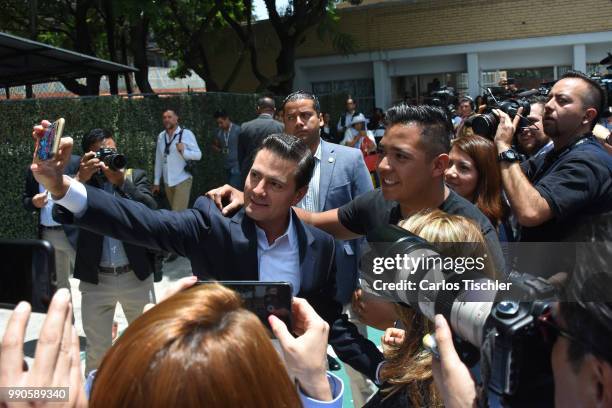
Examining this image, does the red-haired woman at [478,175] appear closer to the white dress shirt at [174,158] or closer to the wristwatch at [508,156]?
the wristwatch at [508,156]

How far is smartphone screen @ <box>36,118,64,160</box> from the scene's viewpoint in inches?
77.9

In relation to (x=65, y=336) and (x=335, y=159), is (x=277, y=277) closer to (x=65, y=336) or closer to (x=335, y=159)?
(x=65, y=336)

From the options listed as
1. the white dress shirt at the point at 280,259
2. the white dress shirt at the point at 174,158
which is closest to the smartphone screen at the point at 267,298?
the white dress shirt at the point at 280,259

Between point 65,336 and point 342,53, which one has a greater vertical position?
point 342,53

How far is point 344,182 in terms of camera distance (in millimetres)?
3861

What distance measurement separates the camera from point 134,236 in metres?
2.19

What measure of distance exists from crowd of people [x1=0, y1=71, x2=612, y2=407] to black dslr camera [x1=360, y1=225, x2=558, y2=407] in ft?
0.16

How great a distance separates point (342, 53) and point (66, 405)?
18.8 meters

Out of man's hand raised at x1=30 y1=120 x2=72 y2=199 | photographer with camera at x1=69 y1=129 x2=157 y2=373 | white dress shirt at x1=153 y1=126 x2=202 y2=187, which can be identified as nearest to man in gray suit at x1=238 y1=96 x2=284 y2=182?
white dress shirt at x1=153 y1=126 x2=202 y2=187

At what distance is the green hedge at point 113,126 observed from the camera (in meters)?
6.74

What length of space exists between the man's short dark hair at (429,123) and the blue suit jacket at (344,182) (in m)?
1.00

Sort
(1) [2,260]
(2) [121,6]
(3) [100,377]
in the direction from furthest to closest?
(2) [121,6]
(1) [2,260]
(3) [100,377]

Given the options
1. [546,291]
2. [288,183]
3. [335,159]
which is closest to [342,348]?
[288,183]

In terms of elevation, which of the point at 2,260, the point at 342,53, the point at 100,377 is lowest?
the point at 100,377
